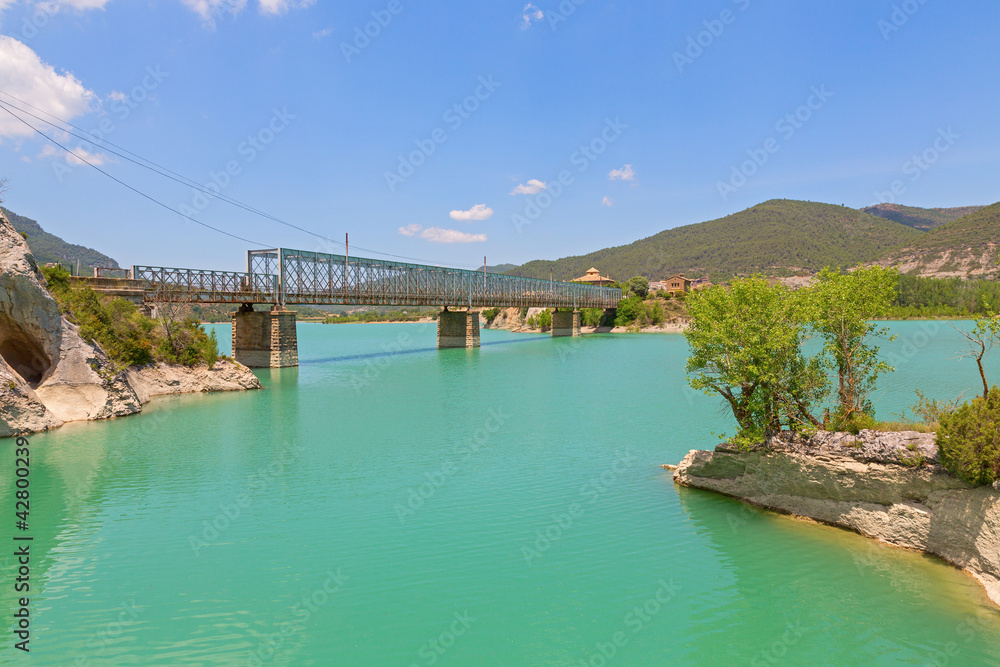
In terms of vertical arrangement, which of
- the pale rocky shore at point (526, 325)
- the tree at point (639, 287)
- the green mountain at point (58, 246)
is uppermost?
the green mountain at point (58, 246)

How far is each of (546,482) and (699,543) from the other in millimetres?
5690

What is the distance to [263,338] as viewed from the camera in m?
53.8

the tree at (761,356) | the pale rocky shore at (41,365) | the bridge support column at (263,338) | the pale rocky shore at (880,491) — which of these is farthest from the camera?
the bridge support column at (263,338)

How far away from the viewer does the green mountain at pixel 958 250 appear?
15825cm

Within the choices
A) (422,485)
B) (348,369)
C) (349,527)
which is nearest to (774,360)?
(422,485)

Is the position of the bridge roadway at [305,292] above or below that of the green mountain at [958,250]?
below

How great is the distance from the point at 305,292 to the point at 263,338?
7669mm

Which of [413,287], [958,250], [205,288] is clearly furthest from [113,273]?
[958,250]

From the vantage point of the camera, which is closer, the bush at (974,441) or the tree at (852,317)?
the bush at (974,441)

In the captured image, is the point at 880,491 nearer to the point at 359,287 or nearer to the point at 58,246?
the point at 359,287

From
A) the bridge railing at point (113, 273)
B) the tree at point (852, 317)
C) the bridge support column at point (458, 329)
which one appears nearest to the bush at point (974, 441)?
the tree at point (852, 317)

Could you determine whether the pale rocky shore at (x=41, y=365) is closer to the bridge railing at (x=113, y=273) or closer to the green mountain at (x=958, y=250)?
the bridge railing at (x=113, y=273)

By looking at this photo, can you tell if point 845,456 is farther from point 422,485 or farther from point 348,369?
point 348,369

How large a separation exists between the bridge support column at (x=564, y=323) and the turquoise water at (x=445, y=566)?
9738cm
